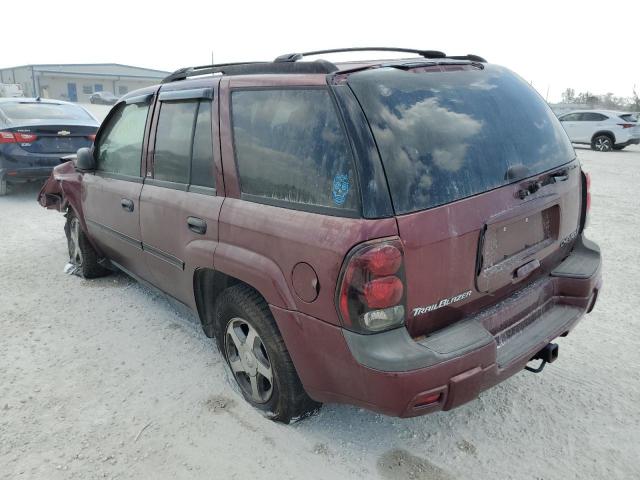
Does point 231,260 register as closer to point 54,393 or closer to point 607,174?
point 54,393

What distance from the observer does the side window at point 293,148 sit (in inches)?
78.9

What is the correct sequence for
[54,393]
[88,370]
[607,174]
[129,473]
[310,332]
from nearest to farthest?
[310,332], [129,473], [54,393], [88,370], [607,174]

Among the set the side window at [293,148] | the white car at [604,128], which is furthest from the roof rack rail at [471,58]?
the white car at [604,128]

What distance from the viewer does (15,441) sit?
2.44m

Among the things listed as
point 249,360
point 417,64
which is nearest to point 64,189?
point 249,360

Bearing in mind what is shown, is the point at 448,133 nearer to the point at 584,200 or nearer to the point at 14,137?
the point at 584,200

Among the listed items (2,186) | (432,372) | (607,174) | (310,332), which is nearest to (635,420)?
(432,372)

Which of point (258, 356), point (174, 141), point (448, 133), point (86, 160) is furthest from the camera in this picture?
point (86, 160)

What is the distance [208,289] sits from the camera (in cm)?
286

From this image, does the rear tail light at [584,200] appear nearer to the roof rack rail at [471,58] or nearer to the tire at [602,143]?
the roof rack rail at [471,58]

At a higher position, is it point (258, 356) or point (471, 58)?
point (471, 58)

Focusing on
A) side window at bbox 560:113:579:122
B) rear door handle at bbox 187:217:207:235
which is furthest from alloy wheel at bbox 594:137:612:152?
rear door handle at bbox 187:217:207:235

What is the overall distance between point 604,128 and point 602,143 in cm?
54

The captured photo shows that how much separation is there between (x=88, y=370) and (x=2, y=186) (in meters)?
6.51
